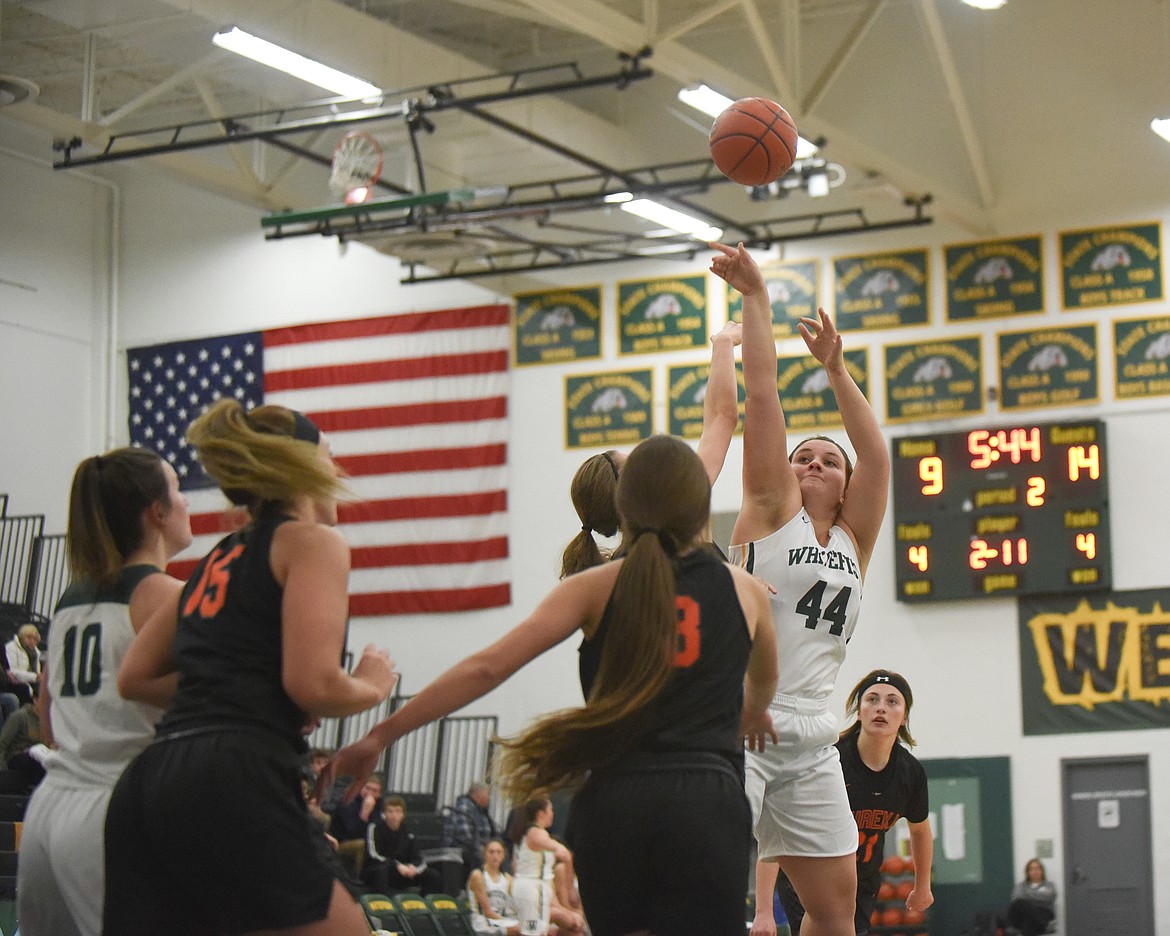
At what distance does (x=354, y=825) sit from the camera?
50.0ft

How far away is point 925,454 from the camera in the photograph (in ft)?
55.6

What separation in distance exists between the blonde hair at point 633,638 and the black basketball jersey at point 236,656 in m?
0.53

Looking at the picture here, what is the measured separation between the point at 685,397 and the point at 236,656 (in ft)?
50.9

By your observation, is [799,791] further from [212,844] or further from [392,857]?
[392,857]

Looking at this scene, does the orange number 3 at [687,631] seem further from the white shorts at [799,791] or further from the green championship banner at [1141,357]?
the green championship banner at [1141,357]

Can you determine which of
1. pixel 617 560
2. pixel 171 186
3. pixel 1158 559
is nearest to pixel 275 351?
pixel 171 186

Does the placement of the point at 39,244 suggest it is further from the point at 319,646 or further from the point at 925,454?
the point at 319,646

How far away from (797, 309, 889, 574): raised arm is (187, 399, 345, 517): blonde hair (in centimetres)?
231

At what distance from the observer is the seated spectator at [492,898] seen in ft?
47.2

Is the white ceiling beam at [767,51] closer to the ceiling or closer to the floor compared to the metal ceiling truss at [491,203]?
closer to the ceiling

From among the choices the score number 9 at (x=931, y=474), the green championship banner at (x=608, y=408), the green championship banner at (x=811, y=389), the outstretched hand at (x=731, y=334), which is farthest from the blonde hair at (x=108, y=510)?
the green championship banner at (x=608, y=408)

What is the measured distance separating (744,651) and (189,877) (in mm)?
1277

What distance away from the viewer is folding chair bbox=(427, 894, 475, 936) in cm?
1438

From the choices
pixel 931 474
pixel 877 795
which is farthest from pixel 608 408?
pixel 877 795
